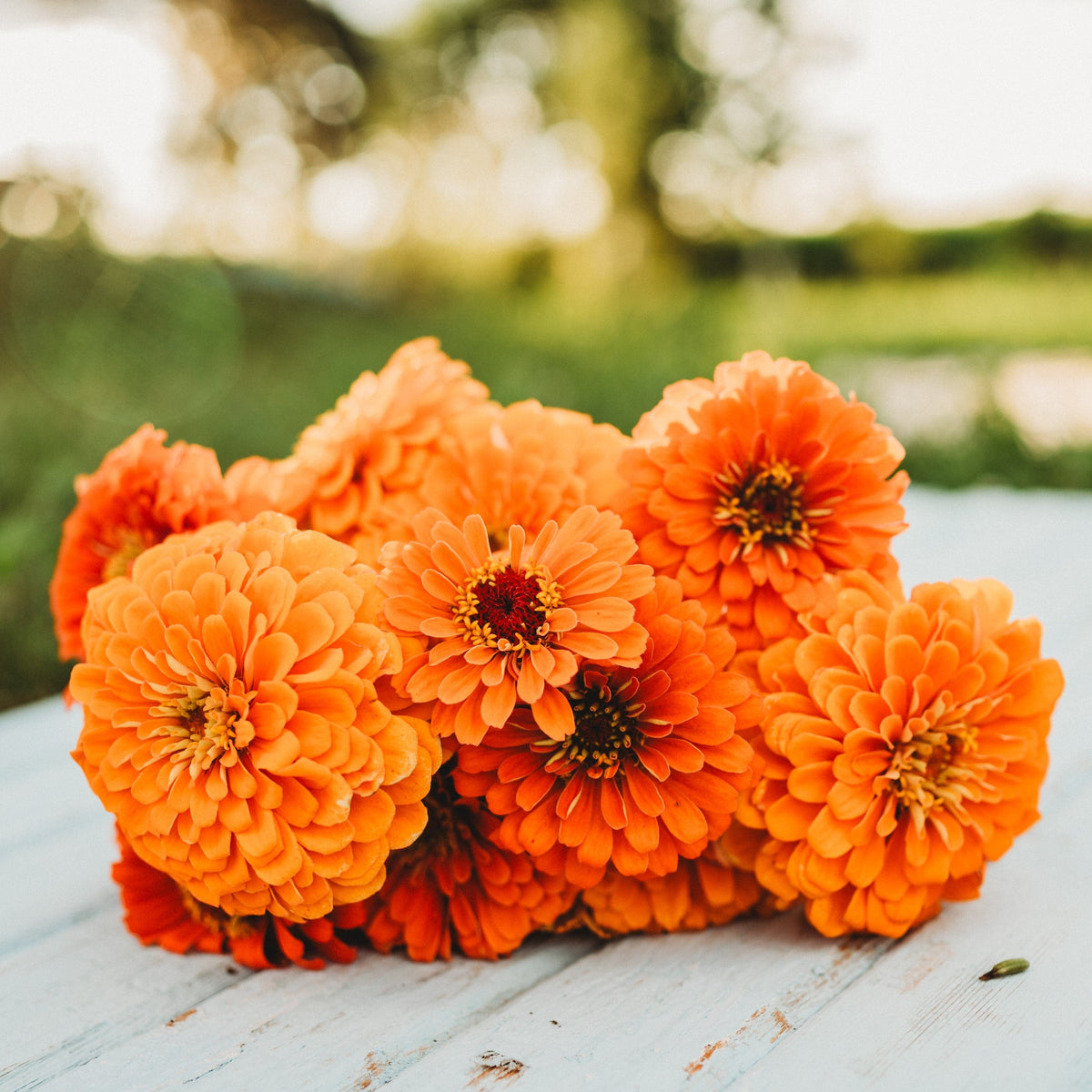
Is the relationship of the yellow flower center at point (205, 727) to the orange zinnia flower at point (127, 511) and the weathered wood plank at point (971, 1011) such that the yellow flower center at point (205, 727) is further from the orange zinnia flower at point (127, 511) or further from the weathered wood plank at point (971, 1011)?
the weathered wood plank at point (971, 1011)

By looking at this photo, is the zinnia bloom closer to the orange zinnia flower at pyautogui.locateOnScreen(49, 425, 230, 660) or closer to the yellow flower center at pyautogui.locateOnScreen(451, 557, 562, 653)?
the yellow flower center at pyautogui.locateOnScreen(451, 557, 562, 653)

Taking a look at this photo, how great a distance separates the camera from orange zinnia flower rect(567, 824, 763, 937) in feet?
2.58

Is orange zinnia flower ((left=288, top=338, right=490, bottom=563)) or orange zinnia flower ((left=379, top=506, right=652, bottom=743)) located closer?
orange zinnia flower ((left=379, top=506, right=652, bottom=743))

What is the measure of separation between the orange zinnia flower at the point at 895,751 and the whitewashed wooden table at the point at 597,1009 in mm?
61

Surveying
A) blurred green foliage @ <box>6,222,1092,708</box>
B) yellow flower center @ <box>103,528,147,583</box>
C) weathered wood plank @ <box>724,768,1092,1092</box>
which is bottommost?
weathered wood plank @ <box>724,768,1092,1092</box>

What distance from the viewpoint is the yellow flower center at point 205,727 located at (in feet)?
2.19

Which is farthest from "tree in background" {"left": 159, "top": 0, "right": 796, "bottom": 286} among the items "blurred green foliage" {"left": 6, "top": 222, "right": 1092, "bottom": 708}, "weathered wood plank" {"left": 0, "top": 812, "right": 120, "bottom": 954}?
"weathered wood plank" {"left": 0, "top": 812, "right": 120, "bottom": 954}

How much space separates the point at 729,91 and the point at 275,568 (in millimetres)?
12194

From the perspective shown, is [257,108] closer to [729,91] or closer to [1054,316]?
[729,91]

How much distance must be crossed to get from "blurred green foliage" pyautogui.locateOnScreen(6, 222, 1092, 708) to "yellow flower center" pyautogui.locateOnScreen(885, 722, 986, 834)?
1142 mm

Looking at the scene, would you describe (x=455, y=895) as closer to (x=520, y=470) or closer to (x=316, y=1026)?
(x=316, y=1026)

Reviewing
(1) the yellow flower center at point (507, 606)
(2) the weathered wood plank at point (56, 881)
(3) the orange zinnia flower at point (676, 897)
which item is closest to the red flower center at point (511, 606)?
(1) the yellow flower center at point (507, 606)

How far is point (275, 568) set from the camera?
2.29 ft

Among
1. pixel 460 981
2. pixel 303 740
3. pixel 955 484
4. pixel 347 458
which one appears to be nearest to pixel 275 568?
pixel 303 740
